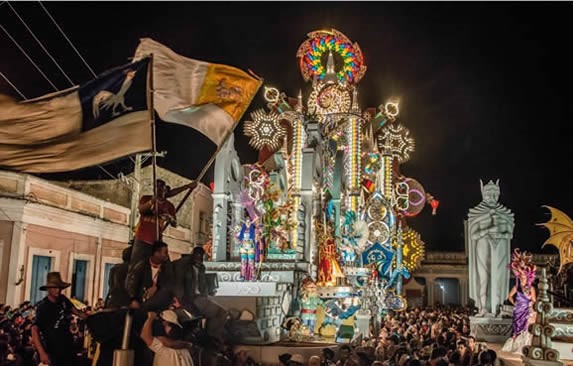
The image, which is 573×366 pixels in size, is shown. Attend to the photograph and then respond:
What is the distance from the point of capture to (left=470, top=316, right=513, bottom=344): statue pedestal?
12.5 metres

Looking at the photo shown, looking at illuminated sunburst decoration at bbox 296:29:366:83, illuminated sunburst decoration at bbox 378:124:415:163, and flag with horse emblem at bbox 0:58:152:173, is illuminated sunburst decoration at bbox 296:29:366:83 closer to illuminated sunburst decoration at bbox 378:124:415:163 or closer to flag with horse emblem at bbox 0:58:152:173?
illuminated sunburst decoration at bbox 378:124:415:163

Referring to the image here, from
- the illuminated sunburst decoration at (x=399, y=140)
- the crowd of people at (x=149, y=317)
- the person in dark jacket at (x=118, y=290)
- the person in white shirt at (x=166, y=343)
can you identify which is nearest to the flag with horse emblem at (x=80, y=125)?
the crowd of people at (x=149, y=317)

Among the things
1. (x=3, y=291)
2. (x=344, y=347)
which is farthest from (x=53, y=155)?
(x=3, y=291)

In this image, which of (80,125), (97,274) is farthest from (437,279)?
(80,125)

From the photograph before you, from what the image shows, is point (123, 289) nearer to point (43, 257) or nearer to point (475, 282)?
point (475, 282)

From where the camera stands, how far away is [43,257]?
19016mm

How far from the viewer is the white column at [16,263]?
17.1 meters

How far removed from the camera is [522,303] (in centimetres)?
1123

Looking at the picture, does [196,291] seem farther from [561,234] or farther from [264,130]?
[264,130]

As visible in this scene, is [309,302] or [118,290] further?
[309,302]

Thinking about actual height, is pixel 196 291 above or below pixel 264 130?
below

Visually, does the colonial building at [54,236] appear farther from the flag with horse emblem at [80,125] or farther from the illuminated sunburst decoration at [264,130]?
the illuminated sunburst decoration at [264,130]

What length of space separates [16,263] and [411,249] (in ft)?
96.1

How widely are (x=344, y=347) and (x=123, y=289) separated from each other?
4.09 metres
